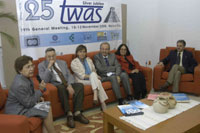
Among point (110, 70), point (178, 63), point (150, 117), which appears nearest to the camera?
point (150, 117)

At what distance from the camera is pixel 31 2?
3.58 metres

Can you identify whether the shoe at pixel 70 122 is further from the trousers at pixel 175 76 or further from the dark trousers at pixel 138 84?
the trousers at pixel 175 76

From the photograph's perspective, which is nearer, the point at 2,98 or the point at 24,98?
the point at 24,98

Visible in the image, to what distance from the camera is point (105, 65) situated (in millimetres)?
3639

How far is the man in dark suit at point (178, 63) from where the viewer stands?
12.5 feet

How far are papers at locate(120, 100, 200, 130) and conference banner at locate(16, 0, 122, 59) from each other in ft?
7.92

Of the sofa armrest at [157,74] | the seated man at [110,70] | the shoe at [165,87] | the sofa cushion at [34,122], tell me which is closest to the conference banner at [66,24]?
the seated man at [110,70]

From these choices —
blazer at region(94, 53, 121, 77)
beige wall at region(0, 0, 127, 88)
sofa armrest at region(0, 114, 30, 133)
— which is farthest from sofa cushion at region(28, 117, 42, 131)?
beige wall at region(0, 0, 127, 88)

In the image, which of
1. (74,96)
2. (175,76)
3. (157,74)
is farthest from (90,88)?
(175,76)

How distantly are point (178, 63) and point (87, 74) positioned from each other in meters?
1.96

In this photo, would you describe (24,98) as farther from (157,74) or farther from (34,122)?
(157,74)

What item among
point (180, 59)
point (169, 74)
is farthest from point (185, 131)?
point (180, 59)

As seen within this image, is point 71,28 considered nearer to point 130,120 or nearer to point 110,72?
point 110,72

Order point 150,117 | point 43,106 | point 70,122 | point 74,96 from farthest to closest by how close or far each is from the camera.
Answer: point 74,96, point 70,122, point 43,106, point 150,117
